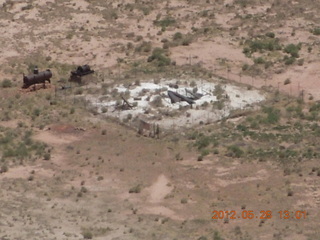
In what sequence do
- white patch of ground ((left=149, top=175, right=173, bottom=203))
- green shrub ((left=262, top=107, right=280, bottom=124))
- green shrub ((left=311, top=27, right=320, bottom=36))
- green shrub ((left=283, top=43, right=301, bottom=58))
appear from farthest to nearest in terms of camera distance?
green shrub ((left=311, top=27, right=320, bottom=36)), green shrub ((left=283, top=43, right=301, bottom=58)), green shrub ((left=262, top=107, right=280, bottom=124)), white patch of ground ((left=149, top=175, right=173, bottom=203))

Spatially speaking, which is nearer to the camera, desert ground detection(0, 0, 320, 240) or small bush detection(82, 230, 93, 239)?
small bush detection(82, 230, 93, 239)

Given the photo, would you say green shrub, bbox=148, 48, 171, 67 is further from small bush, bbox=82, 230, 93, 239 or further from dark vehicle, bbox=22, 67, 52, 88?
small bush, bbox=82, 230, 93, 239

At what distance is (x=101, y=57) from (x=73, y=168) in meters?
16.2

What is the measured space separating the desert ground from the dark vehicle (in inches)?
17.0

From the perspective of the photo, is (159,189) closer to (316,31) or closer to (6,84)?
(6,84)

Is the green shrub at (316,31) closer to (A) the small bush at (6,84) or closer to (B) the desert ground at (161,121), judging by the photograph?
(B) the desert ground at (161,121)

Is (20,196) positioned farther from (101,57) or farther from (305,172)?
(101,57)

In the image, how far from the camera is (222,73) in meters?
53.5

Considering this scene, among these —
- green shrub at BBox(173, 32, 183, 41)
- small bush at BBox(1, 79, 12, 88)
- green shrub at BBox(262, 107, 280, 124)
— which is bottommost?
green shrub at BBox(173, 32, 183, 41)

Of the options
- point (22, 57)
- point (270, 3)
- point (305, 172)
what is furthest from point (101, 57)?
point (305, 172)

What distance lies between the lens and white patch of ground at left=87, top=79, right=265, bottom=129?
4684 centimetres

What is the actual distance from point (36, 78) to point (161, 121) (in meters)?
8.63

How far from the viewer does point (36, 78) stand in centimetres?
5050

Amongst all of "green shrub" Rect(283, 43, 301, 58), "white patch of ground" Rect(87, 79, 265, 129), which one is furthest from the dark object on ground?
"green shrub" Rect(283, 43, 301, 58)
